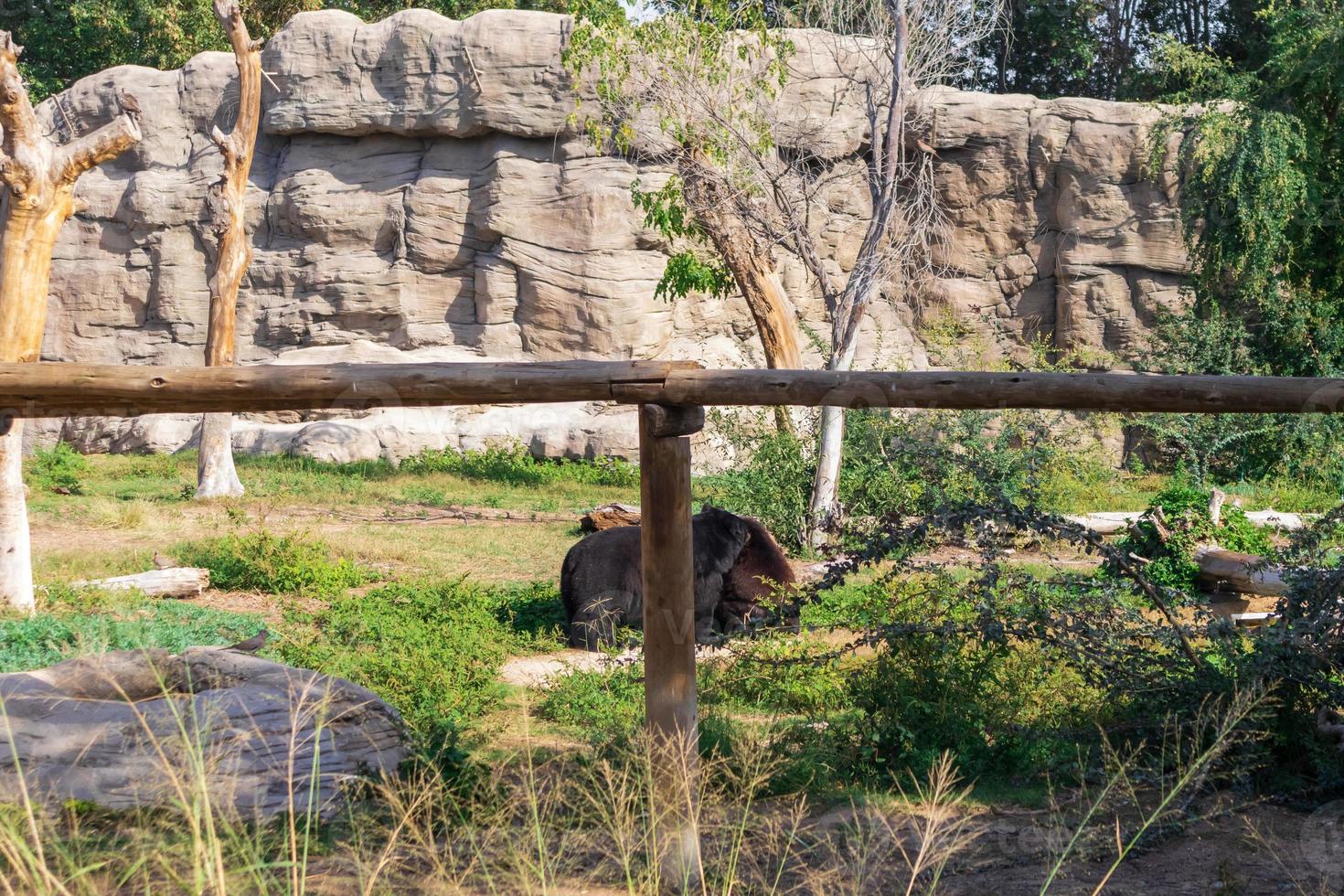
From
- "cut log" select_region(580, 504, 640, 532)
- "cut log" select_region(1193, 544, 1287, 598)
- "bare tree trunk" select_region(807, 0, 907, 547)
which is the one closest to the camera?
"cut log" select_region(1193, 544, 1287, 598)

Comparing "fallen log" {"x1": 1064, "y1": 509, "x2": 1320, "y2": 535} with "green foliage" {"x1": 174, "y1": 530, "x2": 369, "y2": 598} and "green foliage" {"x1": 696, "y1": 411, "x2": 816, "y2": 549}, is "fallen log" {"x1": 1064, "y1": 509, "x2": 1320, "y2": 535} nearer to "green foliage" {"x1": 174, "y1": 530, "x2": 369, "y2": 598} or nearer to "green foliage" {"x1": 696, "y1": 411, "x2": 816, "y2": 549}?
"green foliage" {"x1": 696, "y1": 411, "x2": 816, "y2": 549}

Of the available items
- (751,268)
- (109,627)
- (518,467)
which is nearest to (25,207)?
(109,627)

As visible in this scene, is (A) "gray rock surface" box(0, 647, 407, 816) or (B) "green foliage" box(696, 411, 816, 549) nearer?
(A) "gray rock surface" box(0, 647, 407, 816)

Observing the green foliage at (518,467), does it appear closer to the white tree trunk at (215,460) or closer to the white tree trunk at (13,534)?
the white tree trunk at (215,460)

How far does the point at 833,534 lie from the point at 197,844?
835cm

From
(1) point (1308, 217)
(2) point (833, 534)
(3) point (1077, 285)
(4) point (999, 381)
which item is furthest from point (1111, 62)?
(4) point (999, 381)

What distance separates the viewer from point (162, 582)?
322 inches

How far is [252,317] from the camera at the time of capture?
1719 cm

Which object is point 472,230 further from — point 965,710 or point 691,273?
A: point 965,710

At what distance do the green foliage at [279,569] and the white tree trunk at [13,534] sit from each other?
1.36 m

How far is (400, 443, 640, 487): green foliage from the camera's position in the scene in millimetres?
14336

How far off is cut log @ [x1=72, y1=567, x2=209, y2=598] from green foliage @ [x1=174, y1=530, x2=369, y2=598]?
211 millimetres

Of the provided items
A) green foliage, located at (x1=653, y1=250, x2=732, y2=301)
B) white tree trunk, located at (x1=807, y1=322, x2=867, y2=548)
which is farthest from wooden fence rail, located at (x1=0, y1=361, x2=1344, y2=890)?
green foliage, located at (x1=653, y1=250, x2=732, y2=301)

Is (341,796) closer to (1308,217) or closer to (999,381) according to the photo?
(999,381)
